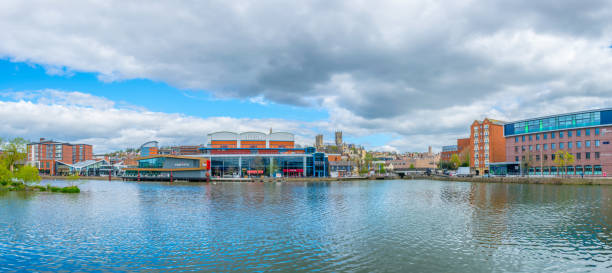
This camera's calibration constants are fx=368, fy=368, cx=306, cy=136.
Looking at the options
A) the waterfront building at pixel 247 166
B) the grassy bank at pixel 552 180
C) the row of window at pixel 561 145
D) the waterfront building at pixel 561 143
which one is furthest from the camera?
the waterfront building at pixel 247 166

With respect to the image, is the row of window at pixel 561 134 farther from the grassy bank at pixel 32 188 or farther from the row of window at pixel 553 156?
the grassy bank at pixel 32 188

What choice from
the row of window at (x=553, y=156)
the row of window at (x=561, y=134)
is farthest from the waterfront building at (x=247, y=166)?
the row of window at (x=561, y=134)

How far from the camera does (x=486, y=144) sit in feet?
436

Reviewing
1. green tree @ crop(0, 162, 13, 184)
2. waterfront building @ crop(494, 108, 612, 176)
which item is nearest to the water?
green tree @ crop(0, 162, 13, 184)

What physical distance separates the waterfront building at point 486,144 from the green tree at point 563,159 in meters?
29.7

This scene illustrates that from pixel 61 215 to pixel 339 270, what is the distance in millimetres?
30350

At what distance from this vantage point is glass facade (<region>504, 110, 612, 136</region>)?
93438 millimetres

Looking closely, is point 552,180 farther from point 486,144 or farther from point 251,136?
point 251,136

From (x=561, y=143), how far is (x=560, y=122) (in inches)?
233

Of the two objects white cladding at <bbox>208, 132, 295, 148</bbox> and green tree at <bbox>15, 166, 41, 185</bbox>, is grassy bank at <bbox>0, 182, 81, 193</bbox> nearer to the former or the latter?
green tree at <bbox>15, 166, 41, 185</bbox>

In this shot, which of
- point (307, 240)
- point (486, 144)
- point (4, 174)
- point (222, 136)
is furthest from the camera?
point (222, 136)

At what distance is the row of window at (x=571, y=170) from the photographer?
94.9 m

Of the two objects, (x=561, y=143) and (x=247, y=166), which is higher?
(x=561, y=143)

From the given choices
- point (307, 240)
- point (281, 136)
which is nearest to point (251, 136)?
point (281, 136)
